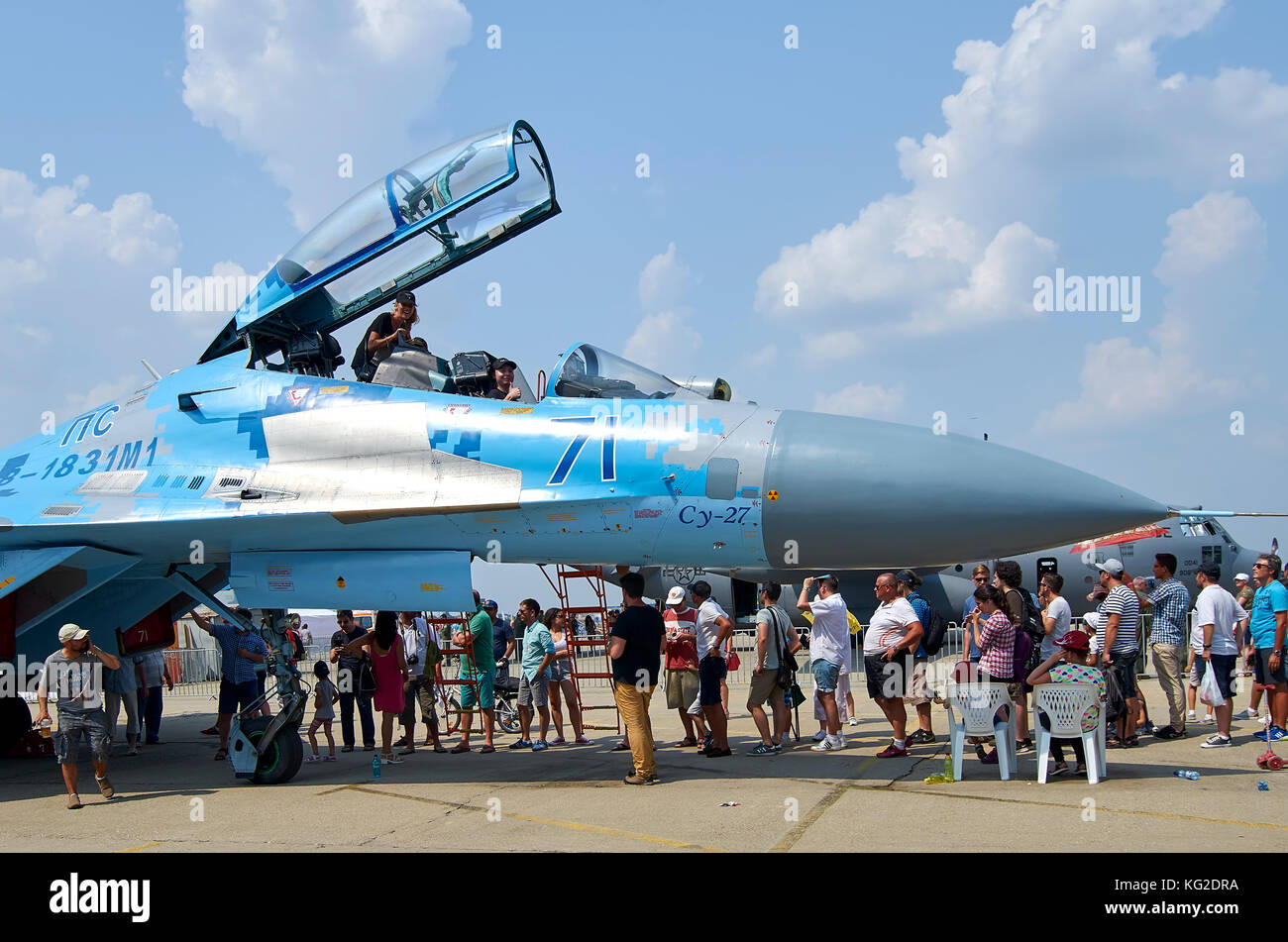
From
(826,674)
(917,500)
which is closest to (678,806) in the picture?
(917,500)

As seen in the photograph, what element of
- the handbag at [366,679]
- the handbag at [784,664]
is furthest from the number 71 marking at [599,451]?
the handbag at [366,679]

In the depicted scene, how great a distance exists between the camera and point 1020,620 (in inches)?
344

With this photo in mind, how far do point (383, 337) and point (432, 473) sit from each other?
6.06 ft

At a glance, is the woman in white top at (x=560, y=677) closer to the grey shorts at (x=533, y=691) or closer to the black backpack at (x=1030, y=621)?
the grey shorts at (x=533, y=691)

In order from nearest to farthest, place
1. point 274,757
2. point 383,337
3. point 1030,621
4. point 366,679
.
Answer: point 274,757, point 383,337, point 1030,621, point 366,679

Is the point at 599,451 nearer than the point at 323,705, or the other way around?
the point at 599,451

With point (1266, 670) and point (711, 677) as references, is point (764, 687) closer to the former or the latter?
point (711, 677)

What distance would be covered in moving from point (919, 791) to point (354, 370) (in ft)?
18.4

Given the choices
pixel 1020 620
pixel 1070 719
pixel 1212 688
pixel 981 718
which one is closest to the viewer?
pixel 1070 719

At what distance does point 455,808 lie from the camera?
7168mm

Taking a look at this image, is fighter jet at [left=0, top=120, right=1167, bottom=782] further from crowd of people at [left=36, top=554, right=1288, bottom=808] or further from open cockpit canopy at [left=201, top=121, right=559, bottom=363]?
crowd of people at [left=36, top=554, right=1288, bottom=808]

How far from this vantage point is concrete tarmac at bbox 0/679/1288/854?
5883 millimetres

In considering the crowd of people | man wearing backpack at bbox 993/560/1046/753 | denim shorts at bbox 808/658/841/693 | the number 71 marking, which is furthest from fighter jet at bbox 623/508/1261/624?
the number 71 marking

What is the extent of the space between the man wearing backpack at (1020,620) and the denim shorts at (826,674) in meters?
1.59
